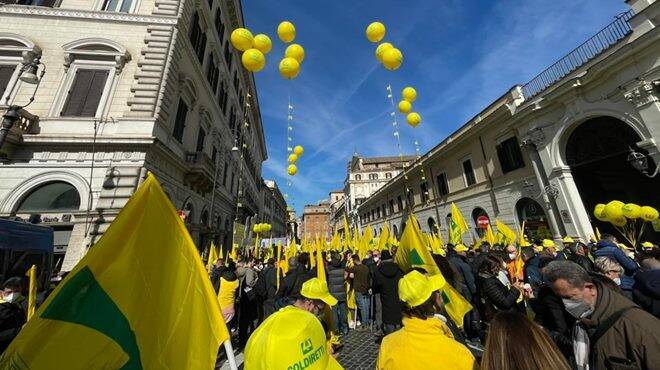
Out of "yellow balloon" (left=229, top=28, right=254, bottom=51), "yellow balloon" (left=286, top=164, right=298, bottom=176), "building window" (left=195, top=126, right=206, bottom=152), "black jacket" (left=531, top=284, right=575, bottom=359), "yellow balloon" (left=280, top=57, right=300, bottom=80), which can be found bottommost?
"black jacket" (left=531, top=284, right=575, bottom=359)

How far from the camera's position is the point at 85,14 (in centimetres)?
1277

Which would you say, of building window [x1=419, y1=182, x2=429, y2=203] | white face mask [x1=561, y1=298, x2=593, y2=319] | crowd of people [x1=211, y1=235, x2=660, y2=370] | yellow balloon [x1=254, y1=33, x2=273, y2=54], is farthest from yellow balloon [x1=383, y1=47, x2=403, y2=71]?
building window [x1=419, y1=182, x2=429, y2=203]

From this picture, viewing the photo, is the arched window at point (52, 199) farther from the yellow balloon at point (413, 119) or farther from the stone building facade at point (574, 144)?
the stone building facade at point (574, 144)

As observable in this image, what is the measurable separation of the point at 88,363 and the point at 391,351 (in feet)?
5.85

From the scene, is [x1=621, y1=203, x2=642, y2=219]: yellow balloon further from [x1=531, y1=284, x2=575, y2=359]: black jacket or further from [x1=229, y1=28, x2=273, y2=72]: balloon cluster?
[x1=229, y1=28, x2=273, y2=72]: balloon cluster

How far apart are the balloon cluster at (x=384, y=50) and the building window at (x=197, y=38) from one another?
38.7ft

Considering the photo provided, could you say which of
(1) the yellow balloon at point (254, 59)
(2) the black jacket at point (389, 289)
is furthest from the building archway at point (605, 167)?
(1) the yellow balloon at point (254, 59)

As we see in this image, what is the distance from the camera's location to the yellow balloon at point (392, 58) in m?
8.48

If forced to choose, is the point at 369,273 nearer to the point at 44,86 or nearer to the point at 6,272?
the point at 6,272

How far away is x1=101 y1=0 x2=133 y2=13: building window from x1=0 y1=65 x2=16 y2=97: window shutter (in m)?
4.91

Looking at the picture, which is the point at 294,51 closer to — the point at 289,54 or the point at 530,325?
the point at 289,54

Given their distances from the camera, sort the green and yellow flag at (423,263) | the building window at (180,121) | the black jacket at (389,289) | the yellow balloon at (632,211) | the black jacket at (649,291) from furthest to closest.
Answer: the building window at (180,121) → the yellow balloon at (632,211) → the black jacket at (389,289) → the green and yellow flag at (423,263) → the black jacket at (649,291)

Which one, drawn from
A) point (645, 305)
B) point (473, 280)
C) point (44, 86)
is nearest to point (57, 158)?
point (44, 86)

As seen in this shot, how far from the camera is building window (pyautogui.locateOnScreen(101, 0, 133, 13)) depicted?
13.4 meters
